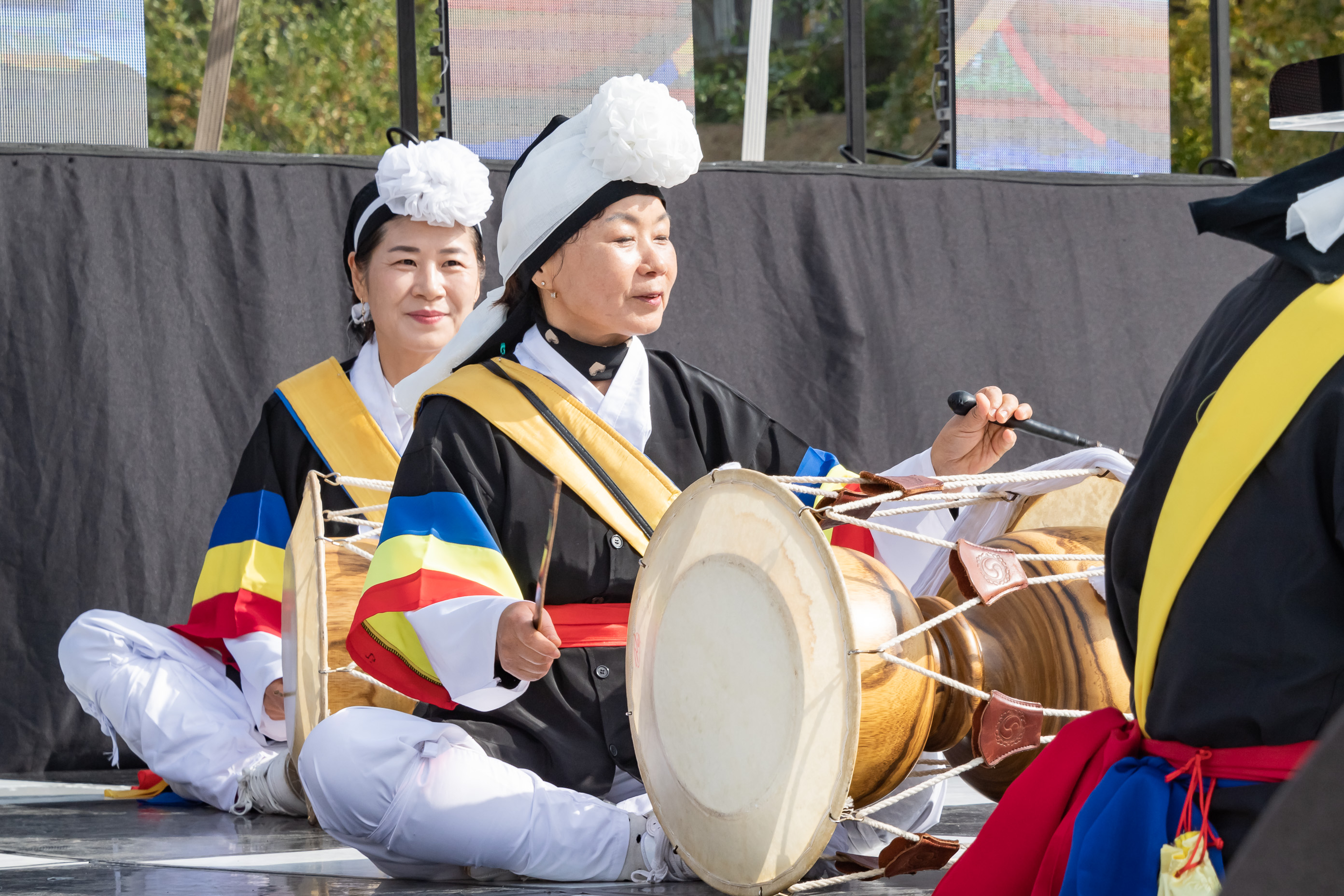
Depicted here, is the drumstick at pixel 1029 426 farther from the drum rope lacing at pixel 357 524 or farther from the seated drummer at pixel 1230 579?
the drum rope lacing at pixel 357 524

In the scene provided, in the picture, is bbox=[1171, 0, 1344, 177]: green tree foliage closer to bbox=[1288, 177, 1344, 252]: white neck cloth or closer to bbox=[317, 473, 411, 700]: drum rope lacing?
bbox=[317, 473, 411, 700]: drum rope lacing

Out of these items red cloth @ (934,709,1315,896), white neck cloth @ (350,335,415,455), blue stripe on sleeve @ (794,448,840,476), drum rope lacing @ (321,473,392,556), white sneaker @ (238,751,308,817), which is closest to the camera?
red cloth @ (934,709,1315,896)

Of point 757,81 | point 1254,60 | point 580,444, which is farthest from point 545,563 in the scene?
point 1254,60

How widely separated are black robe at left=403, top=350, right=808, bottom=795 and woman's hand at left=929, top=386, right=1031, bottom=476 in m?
0.48

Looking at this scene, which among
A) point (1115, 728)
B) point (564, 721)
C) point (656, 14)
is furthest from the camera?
point (656, 14)

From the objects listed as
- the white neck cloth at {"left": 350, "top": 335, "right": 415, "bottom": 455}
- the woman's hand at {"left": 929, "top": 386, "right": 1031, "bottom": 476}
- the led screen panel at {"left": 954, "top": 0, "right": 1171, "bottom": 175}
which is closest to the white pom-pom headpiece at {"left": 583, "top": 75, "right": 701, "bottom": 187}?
the woman's hand at {"left": 929, "top": 386, "right": 1031, "bottom": 476}

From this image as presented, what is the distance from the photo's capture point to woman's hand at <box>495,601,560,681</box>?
192cm

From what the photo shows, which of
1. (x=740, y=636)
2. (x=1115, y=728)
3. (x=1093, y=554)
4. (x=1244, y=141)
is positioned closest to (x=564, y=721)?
(x=740, y=636)

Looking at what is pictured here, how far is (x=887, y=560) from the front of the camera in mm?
2340

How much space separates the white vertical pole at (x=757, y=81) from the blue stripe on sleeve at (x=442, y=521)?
2.40 meters

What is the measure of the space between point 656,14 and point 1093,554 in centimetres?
238

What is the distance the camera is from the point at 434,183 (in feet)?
10.1

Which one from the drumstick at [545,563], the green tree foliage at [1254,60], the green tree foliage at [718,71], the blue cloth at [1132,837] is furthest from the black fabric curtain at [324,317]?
the green tree foliage at [718,71]

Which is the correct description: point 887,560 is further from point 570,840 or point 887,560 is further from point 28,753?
point 28,753
